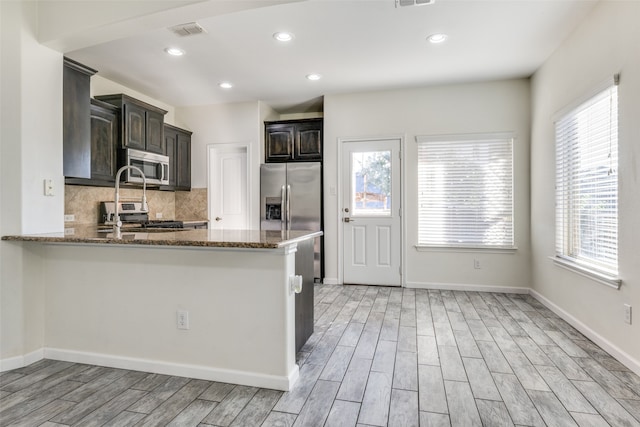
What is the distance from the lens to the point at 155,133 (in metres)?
4.38

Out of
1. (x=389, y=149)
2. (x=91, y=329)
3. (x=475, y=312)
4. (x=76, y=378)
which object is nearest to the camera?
(x=76, y=378)

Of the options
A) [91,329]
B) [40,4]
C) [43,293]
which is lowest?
[91,329]

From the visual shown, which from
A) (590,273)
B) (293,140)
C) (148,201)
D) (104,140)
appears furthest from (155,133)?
(590,273)

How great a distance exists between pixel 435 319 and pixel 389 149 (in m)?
2.30

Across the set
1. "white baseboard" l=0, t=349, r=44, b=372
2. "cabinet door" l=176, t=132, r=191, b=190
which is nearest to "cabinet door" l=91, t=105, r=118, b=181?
"cabinet door" l=176, t=132, r=191, b=190

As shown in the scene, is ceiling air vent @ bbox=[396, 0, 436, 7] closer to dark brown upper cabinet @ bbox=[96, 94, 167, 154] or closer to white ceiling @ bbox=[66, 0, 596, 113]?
white ceiling @ bbox=[66, 0, 596, 113]

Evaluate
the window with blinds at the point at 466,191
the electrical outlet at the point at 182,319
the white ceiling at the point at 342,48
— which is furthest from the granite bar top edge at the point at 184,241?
the window with blinds at the point at 466,191

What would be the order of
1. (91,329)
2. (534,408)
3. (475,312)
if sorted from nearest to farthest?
1. (534,408)
2. (91,329)
3. (475,312)

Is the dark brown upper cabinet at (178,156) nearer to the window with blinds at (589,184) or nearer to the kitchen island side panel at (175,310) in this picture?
the kitchen island side panel at (175,310)

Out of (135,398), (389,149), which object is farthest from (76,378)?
(389,149)

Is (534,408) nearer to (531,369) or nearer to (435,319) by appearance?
(531,369)

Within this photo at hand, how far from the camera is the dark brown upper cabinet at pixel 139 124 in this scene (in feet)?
12.6

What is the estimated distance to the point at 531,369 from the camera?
2244mm

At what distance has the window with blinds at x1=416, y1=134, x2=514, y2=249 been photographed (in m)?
4.30
